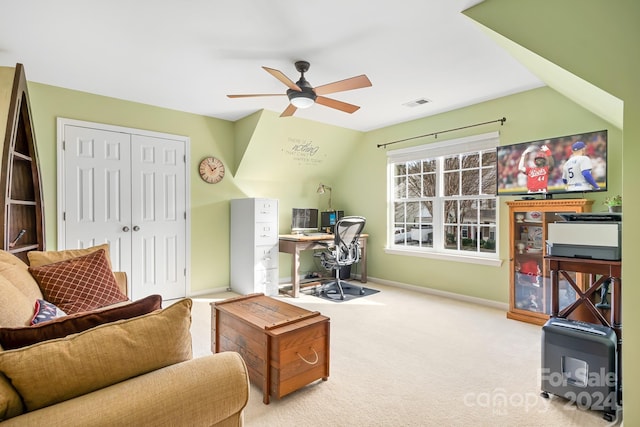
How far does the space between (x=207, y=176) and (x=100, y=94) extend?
147 cm

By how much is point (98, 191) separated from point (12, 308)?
2.77m

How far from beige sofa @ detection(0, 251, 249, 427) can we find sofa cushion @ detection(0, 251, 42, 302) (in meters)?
0.55

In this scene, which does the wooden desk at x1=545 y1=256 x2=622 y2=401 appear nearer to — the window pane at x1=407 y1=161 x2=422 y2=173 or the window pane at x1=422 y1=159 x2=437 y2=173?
the window pane at x1=422 y1=159 x2=437 y2=173

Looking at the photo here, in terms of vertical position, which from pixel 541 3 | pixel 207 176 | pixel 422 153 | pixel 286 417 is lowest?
pixel 286 417

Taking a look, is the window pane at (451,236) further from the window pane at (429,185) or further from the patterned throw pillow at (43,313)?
the patterned throw pillow at (43,313)

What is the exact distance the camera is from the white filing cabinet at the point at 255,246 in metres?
4.38

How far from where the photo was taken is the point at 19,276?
68.3 inches

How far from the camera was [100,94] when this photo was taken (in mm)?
3684

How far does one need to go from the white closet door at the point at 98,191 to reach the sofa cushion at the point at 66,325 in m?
3.08

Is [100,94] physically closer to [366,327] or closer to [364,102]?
[364,102]

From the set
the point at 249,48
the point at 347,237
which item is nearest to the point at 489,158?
the point at 347,237

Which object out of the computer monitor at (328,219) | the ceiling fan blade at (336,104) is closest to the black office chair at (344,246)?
the computer monitor at (328,219)

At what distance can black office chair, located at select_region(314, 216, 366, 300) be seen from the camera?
4375 millimetres

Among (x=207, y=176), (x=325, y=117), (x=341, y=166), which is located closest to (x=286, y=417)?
(x=207, y=176)
